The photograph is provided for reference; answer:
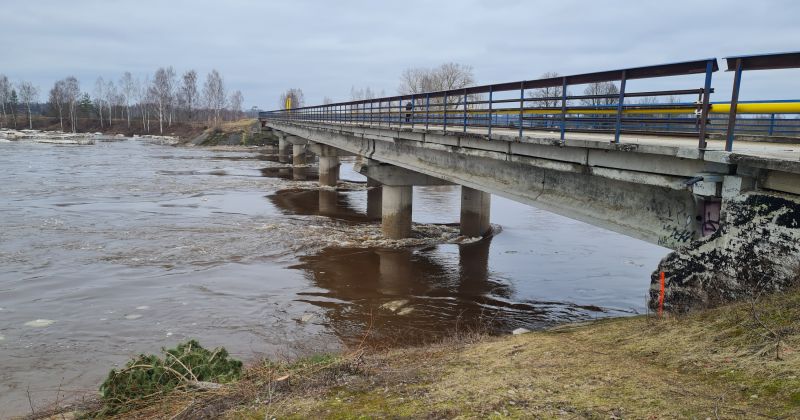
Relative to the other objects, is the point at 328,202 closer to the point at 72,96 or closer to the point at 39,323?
the point at 39,323

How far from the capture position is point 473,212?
61.8ft

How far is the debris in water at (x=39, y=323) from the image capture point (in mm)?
9750

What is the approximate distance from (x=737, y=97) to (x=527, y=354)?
12.5ft

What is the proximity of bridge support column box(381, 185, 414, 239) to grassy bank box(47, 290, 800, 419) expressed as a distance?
39.3 ft

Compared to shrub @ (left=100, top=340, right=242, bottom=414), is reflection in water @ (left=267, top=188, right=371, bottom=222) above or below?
below

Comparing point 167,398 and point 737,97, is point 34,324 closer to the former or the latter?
point 167,398

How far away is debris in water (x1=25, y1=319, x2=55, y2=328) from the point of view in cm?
975

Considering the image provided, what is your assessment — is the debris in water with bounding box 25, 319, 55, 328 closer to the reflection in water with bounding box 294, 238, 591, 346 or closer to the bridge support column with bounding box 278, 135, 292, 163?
the reflection in water with bounding box 294, 238, 591, 346

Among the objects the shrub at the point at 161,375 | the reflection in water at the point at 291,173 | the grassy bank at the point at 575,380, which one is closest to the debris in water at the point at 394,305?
the grassy bank at the point at 575,380

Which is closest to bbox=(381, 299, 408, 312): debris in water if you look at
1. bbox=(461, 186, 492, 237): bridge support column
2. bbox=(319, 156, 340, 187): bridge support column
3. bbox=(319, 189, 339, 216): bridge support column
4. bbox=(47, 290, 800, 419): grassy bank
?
bbox=(47, 290, 800, 419): grassy bank

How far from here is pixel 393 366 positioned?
600 cm

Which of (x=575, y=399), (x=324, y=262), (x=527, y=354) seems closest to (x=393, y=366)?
(x=527, y=354)

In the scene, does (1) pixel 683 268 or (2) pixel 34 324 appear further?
(2) pixel 34 324

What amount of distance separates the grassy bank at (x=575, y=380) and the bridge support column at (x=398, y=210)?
12.0 metres
